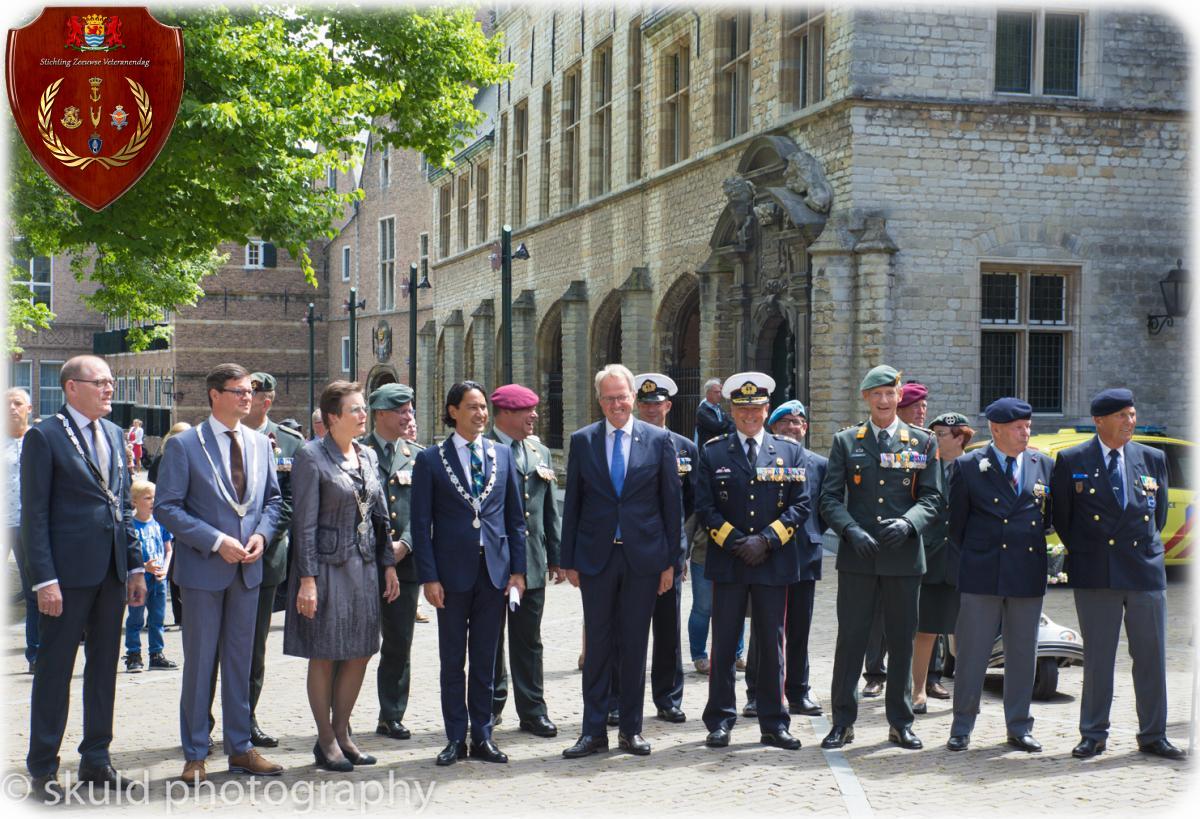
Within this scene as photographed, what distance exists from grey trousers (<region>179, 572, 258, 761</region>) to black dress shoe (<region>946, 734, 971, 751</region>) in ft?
11.2

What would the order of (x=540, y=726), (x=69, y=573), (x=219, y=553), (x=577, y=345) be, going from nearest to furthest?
(x=69, y=573), (x=219, y=553), (x=540, y=726), (x=577, y=345)

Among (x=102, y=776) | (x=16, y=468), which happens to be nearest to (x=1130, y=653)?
(x=102, y=776)

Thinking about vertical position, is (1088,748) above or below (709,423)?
below

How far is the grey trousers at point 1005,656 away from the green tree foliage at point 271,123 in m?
Answer: 8.80

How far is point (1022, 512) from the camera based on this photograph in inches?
280

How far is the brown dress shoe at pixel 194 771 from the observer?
6203 mm

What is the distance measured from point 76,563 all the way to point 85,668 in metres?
0.49

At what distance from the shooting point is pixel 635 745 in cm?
687

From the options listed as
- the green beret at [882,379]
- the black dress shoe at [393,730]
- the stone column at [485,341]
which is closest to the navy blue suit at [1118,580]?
the green beret at [882,379]

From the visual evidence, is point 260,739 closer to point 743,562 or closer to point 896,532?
point 743,562

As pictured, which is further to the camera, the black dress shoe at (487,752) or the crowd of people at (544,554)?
the black dress shoe at (487,752)

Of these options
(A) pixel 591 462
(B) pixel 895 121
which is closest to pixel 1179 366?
(B) pixel 895 121

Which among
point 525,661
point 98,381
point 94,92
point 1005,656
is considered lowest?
point 525,661

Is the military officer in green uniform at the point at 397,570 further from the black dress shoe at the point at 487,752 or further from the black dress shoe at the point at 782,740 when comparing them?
the black dress shoe at the point at 782,740
